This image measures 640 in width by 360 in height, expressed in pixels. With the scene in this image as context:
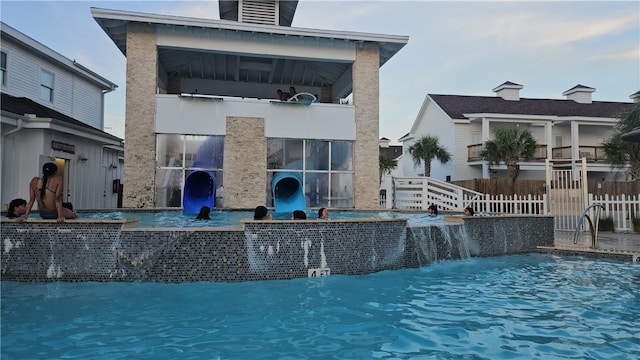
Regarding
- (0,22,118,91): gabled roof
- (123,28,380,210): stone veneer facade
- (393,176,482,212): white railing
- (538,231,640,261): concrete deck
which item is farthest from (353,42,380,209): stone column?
(0,22,118,91): gabled roof

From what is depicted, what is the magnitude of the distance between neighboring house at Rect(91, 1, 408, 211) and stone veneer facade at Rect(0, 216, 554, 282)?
6.79 metres

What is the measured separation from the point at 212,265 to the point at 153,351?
264 cm

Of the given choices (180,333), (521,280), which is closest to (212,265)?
(180,333)

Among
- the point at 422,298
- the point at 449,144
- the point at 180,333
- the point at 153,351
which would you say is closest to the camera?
the point at 153,351

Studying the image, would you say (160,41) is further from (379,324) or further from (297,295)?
(379,324)

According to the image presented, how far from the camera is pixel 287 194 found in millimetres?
13859

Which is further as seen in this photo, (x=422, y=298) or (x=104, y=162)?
(x=104, y=162)

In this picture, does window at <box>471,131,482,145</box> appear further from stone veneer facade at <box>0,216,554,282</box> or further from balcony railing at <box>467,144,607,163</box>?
stone veneer facade at <box>0,216,554,282</box>

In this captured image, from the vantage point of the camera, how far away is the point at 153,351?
3.66 metres

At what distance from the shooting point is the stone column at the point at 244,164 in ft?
51.9

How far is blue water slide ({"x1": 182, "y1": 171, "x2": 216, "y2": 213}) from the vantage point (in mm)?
15203

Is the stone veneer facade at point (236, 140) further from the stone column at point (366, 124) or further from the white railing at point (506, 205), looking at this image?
the white railing at point (506, 205)

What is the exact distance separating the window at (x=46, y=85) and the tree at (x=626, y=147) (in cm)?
2543

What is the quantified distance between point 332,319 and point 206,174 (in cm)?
1195
